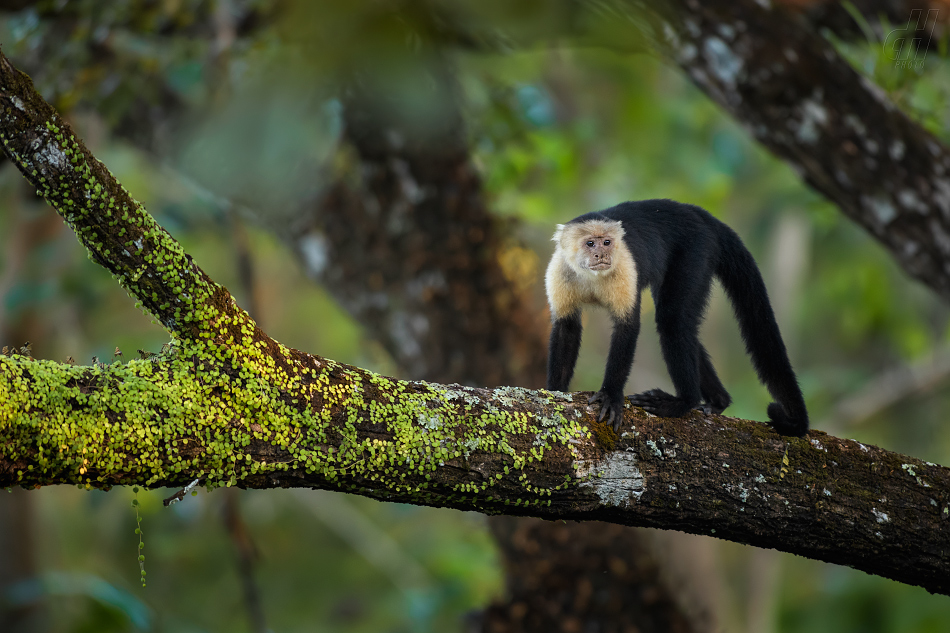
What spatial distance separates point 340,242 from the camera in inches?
226

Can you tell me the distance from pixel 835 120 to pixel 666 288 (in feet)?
4.72

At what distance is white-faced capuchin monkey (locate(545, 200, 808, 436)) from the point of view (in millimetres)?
3359

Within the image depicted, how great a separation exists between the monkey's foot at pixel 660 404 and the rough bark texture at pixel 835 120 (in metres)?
1.76

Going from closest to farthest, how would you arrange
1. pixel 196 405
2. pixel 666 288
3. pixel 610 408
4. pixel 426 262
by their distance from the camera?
pixel 196 405 < pixel 610 408 < pixel 666 288 < pixel 426 262

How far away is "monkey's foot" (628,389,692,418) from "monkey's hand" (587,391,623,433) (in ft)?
0.79

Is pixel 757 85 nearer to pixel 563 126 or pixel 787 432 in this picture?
pixel 787 432

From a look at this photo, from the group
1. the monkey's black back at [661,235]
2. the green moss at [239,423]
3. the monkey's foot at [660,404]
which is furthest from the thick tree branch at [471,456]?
the monkey's black back at [661,235]

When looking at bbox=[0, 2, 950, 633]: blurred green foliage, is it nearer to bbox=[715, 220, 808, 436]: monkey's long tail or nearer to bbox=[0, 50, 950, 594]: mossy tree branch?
bbox=[0, 50, 950, 594]: mossy tree branch

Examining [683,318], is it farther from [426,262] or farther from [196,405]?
[426,262]

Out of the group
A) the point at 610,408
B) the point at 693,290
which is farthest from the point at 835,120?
the point at 610,408

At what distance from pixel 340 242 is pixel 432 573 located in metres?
4.36

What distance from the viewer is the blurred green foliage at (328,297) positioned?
214cm

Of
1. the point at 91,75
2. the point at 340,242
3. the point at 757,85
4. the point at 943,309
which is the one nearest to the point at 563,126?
the point at 340,242
